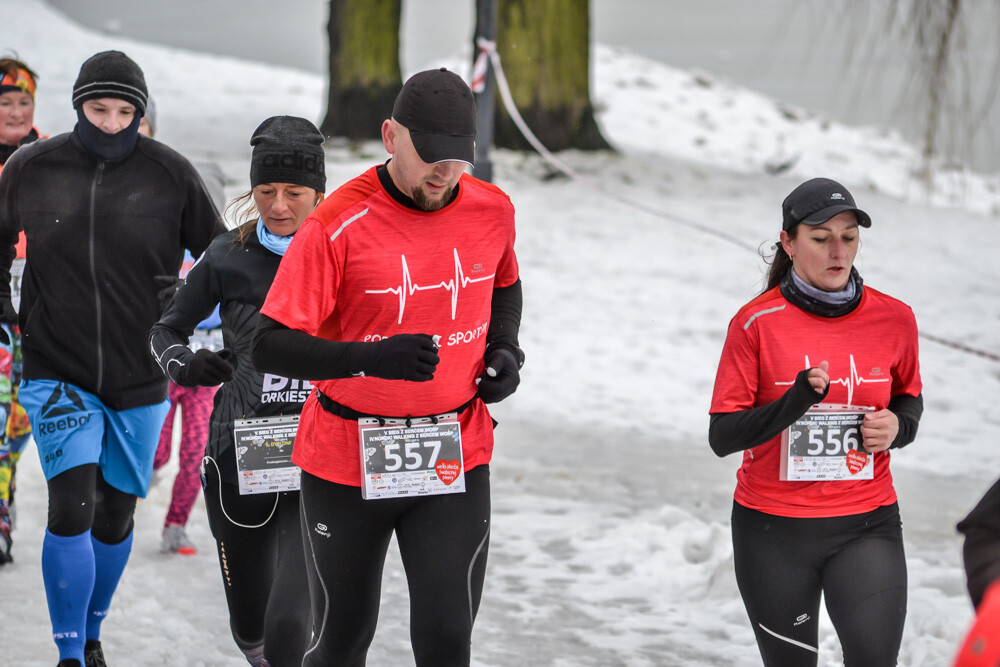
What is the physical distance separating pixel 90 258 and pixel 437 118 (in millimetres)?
1682

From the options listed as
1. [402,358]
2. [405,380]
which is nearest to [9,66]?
[405,380]

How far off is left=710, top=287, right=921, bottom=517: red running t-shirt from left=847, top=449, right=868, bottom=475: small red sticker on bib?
40 millimetres

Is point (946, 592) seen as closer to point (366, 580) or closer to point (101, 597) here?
point (366, 580)

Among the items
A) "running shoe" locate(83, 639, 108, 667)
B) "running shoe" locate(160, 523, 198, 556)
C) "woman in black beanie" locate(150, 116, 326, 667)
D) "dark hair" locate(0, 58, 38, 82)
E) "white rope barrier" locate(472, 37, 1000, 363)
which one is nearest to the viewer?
"woman in black beanie" locate(150, 116, 326, 667)

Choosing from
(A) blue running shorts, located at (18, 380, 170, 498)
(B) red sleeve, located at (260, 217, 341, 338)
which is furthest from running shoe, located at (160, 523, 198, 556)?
(B) red sleeve, located at (260, 217, 341, 338)

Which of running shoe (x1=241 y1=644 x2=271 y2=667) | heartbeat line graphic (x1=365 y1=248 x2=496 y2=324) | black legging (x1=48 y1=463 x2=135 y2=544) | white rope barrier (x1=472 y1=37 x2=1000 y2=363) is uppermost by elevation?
heartbeat line graphic (x1=365 y1=248 x2=496 y2=324)

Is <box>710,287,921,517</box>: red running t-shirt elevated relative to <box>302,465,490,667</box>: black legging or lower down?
elevated

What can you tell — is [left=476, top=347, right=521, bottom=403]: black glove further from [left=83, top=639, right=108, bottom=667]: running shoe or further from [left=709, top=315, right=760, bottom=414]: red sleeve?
[left=83, top=639, right=108, bottom=667]: running shoe

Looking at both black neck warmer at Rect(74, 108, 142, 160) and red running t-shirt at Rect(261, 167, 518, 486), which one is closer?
red running t-shirt at Rect(261, 167, 518, 486)

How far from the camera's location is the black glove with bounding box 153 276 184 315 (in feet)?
12.6

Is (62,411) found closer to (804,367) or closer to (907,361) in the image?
(804,367)

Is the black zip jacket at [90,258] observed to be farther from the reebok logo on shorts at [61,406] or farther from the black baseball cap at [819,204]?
the black baseball cap at [819,204]

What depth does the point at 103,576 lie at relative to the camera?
414 cm

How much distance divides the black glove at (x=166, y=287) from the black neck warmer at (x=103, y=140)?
44 cm
